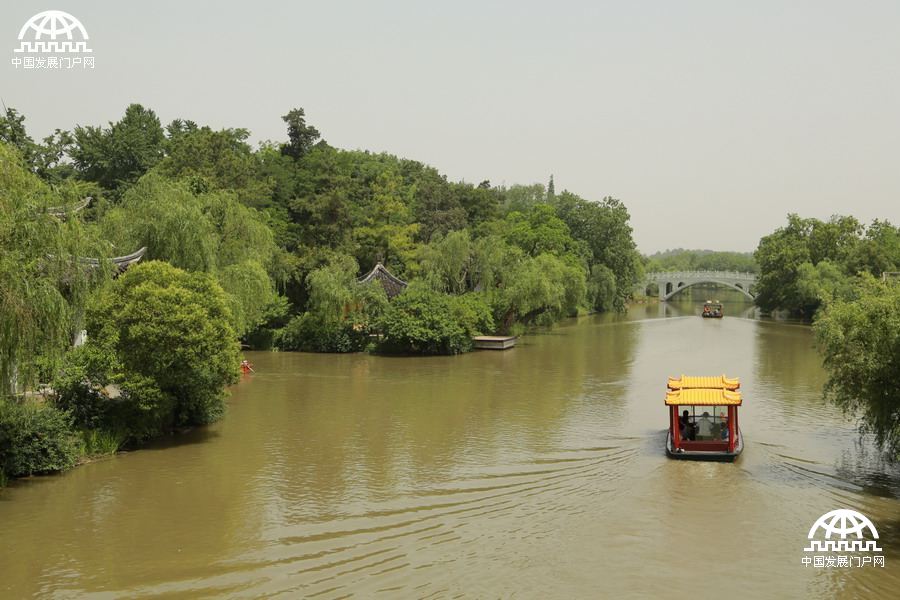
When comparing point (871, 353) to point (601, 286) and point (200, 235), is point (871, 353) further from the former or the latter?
point (601, 286)

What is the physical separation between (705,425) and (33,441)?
1431 centimetres

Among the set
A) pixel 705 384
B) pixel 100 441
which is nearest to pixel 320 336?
pixel 100 441

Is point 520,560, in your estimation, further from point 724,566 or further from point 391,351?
point 391,351

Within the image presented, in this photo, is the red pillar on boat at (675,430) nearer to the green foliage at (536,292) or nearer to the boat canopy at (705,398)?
the boat canopy at (705,398)

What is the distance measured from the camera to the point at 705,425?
18641 mm

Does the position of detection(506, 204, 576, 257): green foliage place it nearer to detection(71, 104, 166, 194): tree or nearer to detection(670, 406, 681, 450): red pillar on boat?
detection(71, 104, 166, 194): tree

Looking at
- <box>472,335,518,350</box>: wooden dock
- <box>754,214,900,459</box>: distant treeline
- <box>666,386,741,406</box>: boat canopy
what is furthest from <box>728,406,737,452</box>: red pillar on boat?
<box>472,335,518,350</box>: wooden dock

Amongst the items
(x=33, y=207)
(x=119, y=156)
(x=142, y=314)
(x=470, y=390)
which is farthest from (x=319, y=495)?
(x=119, y=156)

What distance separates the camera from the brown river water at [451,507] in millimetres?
11508

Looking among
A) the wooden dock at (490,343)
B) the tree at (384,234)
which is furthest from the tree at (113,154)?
the wooden dock at (490,343)

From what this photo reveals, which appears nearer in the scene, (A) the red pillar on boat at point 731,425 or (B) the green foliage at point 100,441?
(B) the green foliage at point 100,441

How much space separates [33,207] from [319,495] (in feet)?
23.7

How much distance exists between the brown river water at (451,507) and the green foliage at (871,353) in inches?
63.4

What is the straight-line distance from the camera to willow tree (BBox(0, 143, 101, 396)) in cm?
1320
